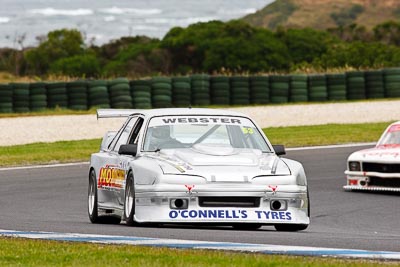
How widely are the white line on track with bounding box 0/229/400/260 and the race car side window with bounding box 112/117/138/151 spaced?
2.56m

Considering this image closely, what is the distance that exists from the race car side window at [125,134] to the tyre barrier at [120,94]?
83.9 ft

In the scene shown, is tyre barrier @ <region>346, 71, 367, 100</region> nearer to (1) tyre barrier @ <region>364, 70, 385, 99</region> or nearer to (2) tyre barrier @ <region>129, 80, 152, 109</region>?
(1) tyre barrier @ <region>364, 70, 385, 99</region>

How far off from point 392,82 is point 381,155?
A: 2564 cm

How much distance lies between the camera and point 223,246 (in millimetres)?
10234

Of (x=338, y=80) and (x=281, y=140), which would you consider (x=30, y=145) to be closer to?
(x=281, y=140)

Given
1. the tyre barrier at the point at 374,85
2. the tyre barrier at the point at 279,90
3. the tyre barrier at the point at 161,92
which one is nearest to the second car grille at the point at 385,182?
the tyre barrier at the point at 161,92

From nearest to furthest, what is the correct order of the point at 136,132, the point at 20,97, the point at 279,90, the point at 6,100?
the point at 136,132 < the point at 20,97 < the point at 6,100 < the point at 279,90

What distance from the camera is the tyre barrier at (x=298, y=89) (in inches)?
1684

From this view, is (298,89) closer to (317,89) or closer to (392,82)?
(317,89)

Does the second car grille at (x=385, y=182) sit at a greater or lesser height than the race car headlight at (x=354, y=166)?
lesser

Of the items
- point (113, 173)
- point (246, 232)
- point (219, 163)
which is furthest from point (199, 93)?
point (246, 232)

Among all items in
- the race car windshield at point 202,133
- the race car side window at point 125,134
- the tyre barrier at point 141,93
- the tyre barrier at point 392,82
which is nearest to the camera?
the race car windshield at point 202,133

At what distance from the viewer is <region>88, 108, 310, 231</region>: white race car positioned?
12.2m

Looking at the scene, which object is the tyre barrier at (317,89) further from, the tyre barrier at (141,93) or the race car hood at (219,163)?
the race car hood at (219,163)
